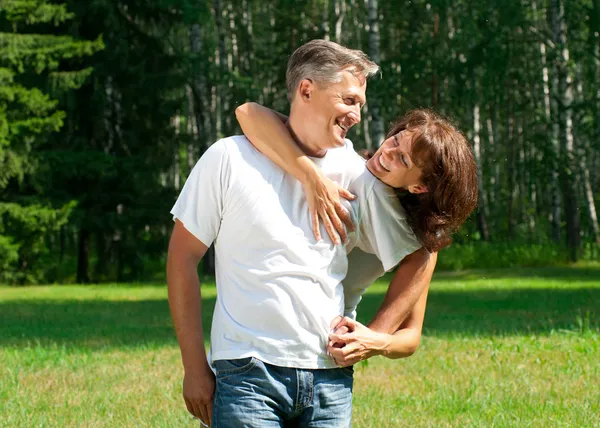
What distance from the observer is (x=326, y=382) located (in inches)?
114

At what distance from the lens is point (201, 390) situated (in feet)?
9.67

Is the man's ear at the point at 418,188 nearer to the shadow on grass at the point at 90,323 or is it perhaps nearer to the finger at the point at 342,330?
the finger at the point at 342,330

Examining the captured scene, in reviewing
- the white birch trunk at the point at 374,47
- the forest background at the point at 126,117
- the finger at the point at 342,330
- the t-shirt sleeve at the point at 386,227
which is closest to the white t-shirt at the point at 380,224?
the t-shirt sleeve at the point at 386,227

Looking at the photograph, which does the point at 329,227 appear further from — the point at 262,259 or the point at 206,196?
the point at 206,196

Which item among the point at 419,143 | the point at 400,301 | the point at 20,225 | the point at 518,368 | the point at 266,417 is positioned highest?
the point at 419,143

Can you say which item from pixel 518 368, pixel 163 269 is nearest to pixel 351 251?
pixel 518 368

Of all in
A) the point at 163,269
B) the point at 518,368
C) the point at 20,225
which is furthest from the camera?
the point at 163,269

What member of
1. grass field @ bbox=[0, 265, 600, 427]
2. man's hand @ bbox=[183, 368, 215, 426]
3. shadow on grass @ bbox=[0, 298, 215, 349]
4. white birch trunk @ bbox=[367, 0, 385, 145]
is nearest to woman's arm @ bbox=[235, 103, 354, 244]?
man's hand @ bbox=[183, 368, 215, 426]

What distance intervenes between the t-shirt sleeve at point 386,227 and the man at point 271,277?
0.09m

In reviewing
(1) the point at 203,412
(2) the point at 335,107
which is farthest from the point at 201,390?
(2) the point at 335,107

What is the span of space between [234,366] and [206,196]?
0.49 meters

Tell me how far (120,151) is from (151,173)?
1690 mm

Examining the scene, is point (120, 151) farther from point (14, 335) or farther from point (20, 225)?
point (14, 335)

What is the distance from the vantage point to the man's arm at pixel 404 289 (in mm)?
2992
